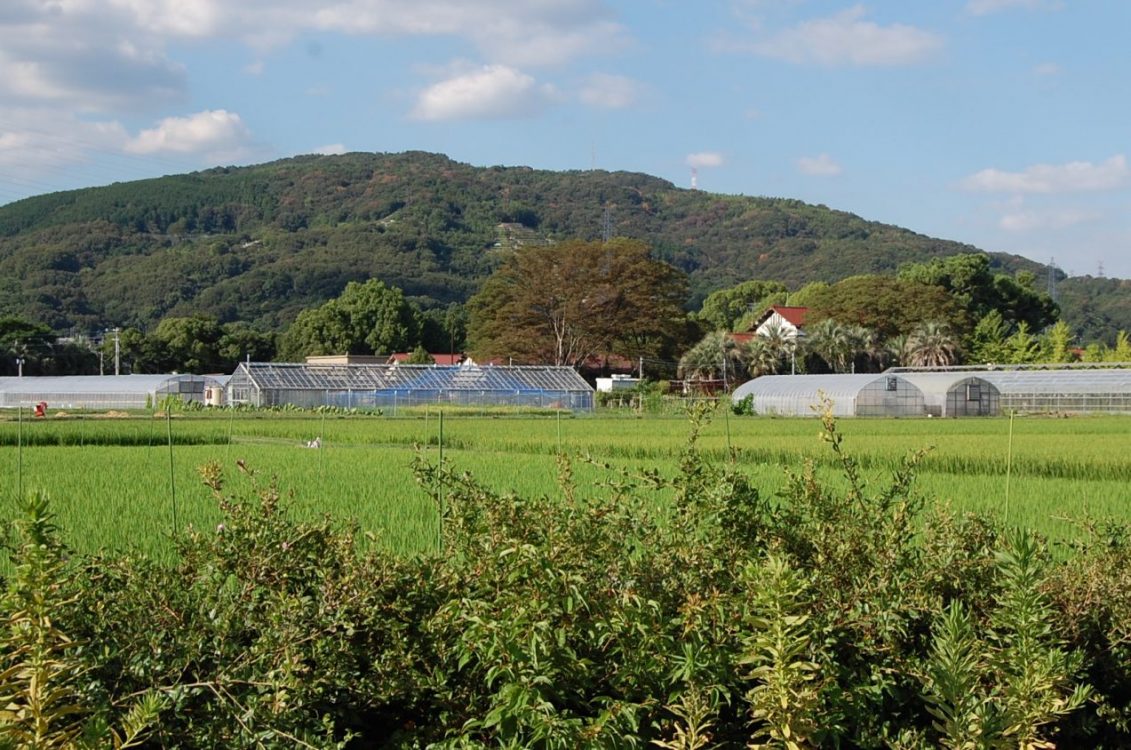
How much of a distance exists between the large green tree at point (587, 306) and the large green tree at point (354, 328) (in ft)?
80.6

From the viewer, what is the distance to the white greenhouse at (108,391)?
5622 centimetres

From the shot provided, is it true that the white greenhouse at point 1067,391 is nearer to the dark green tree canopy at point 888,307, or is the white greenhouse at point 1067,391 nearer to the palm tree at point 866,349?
the palm tree at point 866,349

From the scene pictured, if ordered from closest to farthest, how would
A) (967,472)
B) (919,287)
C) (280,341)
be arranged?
(967,472), (919,287), (280,341)

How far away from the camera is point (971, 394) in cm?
5031

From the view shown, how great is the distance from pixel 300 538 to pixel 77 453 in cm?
2155

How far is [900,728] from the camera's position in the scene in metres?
4.01

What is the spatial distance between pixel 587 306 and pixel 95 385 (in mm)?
31074

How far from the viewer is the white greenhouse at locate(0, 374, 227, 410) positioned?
A: 56.2m

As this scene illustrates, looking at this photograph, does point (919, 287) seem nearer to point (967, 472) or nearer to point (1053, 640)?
point (967, 472)

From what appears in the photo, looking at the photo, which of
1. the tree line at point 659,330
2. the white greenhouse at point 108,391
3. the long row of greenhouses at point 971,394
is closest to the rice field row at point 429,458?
the long row of greenhouses at point 971,394

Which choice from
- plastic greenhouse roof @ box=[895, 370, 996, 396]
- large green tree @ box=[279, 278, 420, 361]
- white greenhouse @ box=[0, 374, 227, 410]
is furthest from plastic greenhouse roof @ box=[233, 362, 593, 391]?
large green tree @ box=[279, 278, 420, 361]

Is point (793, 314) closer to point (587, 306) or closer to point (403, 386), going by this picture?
point (587, 306)

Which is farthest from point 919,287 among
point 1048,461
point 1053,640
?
point 1053,640

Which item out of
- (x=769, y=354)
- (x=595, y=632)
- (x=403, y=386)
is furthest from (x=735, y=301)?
(x=595, y=632)
